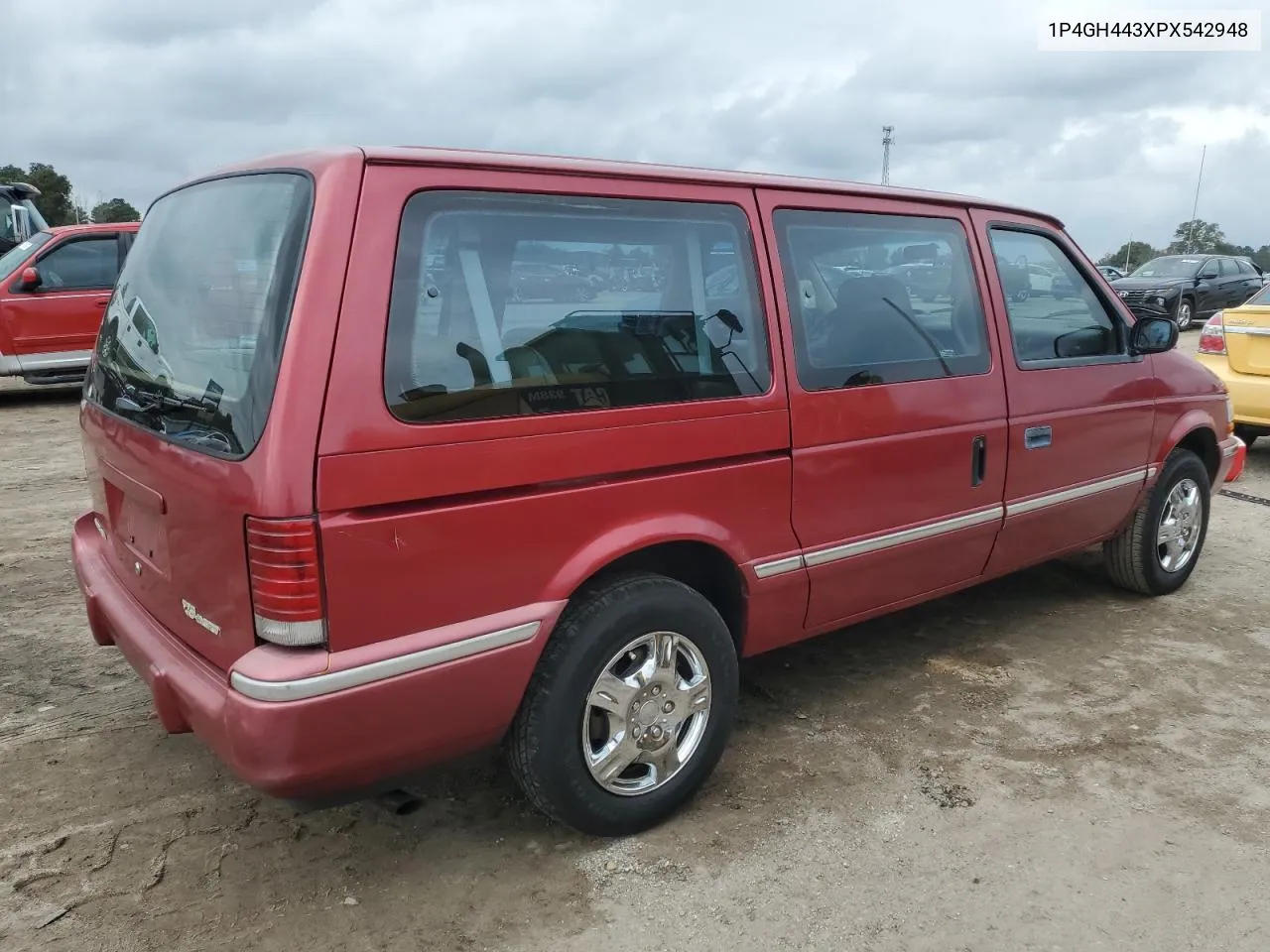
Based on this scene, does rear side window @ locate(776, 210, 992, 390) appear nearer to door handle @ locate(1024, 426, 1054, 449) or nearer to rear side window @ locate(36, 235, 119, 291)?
door handle @ locate(1024, 426, 1054, 449)

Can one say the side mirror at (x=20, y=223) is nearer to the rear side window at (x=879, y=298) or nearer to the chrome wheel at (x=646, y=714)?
the rear side window at (x=879, y=298)

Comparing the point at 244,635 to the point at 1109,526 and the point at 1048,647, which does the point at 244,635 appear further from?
the point at 1109,526

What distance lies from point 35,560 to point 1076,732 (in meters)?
4.94

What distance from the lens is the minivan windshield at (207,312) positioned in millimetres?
2195

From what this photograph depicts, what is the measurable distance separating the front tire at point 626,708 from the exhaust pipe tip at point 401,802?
389 mm

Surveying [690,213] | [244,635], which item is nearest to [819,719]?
[690,213]

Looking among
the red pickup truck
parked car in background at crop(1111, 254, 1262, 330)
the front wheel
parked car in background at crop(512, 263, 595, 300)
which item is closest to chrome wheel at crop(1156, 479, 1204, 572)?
parked car in background at crop(512, 263, 595, 300)

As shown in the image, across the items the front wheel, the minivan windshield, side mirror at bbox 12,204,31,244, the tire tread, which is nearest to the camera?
the minivan windshield

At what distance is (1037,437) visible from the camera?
378 cm

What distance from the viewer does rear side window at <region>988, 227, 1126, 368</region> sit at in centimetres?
379

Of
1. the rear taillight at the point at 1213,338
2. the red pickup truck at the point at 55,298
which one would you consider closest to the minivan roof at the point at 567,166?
the rear taillight at the point at 1213,338

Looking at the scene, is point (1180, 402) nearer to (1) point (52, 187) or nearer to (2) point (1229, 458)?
(2) point (1229, 458)

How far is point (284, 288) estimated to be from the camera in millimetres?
2178

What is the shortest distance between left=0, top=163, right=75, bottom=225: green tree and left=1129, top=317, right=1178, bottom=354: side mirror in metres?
52.3
